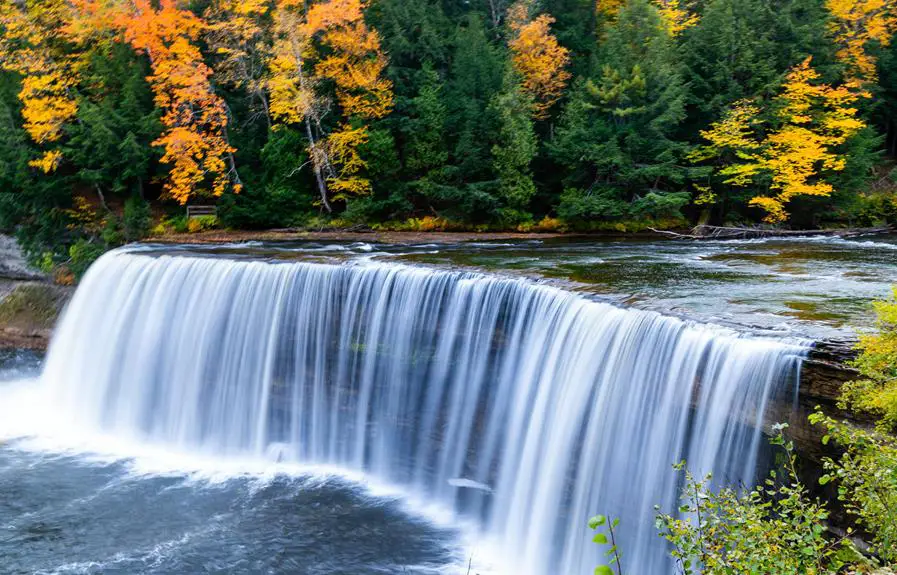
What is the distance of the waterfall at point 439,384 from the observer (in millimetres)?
9148

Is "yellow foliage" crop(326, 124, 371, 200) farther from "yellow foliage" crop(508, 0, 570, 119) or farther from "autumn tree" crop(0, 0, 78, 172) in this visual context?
"autumn tree" crop(0, 0, 78, 172)

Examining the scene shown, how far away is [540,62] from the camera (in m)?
26.2

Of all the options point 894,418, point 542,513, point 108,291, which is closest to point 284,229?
point 108,291

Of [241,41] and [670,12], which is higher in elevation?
[670,12]

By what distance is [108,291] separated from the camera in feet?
57.2

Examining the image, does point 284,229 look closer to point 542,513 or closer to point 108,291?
point 108,291

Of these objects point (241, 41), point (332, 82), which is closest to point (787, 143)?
point (332, 82)

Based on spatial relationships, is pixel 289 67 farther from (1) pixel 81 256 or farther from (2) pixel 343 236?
(1) pixel 81 256

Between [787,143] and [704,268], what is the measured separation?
1082 cm

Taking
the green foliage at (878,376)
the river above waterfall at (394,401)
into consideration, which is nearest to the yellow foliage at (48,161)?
the river above waterfall at (394,401)

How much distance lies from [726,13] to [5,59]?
25609 millimetres

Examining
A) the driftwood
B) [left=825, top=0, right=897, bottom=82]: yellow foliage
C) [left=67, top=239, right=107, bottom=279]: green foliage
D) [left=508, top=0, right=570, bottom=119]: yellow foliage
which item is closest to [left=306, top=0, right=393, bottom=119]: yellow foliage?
[left=508, top=0, right=570, bottom=119]: yellow foliage

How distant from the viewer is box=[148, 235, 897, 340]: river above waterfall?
1047 centimetres

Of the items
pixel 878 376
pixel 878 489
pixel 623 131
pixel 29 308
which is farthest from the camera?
pixel 623 131
